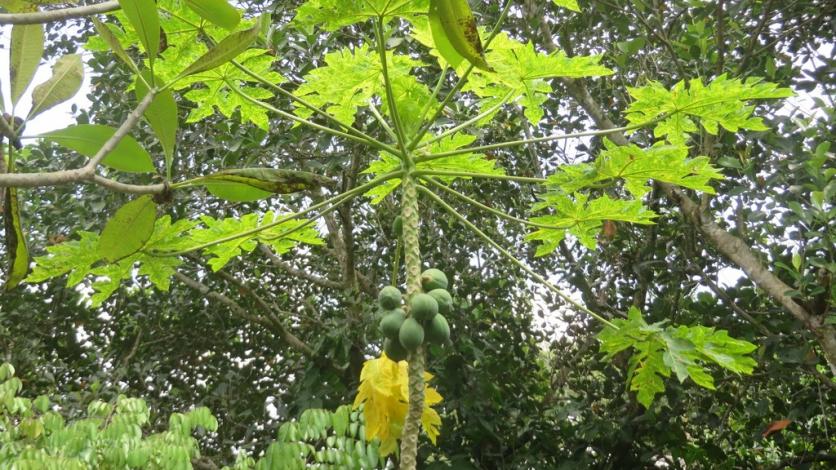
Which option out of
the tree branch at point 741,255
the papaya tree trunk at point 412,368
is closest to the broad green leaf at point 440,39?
the papaya tree trunk at point 412,368

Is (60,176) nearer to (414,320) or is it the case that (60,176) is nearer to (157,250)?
(414,320)

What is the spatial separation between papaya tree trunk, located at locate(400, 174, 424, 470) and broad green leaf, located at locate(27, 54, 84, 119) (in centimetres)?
65

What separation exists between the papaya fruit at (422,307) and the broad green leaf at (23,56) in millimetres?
726

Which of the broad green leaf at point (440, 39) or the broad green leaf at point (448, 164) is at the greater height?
the broad green leaf at point (448, 164)

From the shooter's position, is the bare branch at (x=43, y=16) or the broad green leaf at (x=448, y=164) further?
the broad green leaf at (x=448, y=164)

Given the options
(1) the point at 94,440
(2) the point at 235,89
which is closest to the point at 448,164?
(2) the point at 235,89

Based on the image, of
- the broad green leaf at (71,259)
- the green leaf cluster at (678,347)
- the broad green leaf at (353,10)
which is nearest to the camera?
the broad green leaf at (353,10)

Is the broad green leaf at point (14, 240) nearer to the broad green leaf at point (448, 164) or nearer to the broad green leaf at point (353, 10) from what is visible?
the broad green leaf at point (353, 10)

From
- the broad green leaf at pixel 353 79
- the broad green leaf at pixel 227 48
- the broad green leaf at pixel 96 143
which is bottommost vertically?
the broad green leaf at pixel 96 143

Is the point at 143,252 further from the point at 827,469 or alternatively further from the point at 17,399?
the point at 827,469

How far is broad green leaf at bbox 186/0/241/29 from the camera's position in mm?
1153

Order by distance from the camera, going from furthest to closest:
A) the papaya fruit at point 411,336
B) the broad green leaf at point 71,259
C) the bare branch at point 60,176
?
the broad green leaf at point 71,259 → the papaya fruit at point 411,336 → the bare branch at point 60,176

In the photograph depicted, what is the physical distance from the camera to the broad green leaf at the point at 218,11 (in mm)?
1153

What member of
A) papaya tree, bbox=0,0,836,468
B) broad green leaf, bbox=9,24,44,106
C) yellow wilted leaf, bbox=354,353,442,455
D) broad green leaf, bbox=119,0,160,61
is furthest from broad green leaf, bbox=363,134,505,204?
broad green leaf, bbox=9,24,44,106
